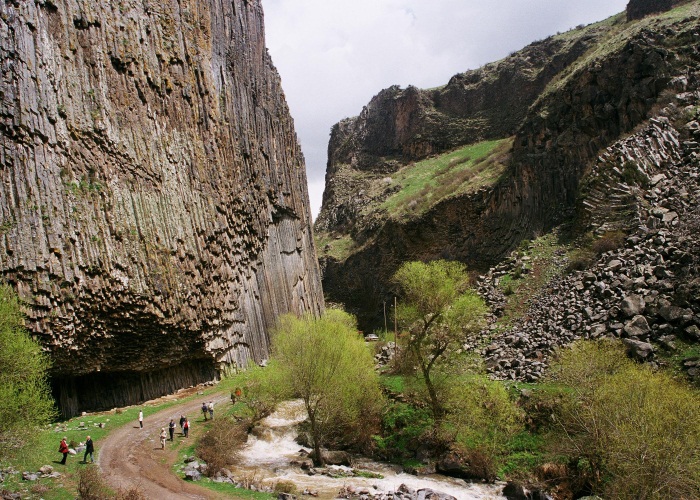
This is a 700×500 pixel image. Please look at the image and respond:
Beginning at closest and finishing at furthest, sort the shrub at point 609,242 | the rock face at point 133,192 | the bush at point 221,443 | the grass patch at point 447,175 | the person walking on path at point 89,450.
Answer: the person walking on path at point 89,450 < the bush at point 221,443 < the rock face at point 133,192 < the shrub at point 609,242 < the grass patch at point 447,175

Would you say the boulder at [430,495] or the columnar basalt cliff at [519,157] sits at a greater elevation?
the columnar basalt cliff at [519,157]

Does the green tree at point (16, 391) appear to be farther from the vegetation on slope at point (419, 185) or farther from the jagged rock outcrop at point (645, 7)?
the jagged rock outcrop at point (645, 7)

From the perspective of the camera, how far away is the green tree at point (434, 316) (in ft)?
66.2

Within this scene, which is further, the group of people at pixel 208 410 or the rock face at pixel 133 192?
the group of people at pixel 208 410

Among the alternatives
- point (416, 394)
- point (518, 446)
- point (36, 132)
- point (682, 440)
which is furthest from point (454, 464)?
point (36, 132)

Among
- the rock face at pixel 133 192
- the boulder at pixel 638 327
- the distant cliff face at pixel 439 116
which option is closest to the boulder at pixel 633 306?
the boulder at pixel 638 327

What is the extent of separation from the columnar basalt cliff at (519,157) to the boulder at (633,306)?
14902 millimetres

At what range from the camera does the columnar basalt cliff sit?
32884 millimetres

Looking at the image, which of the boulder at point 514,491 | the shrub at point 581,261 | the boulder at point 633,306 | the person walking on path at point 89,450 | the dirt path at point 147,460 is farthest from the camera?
the shrub at point 581,261

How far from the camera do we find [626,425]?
493 inches

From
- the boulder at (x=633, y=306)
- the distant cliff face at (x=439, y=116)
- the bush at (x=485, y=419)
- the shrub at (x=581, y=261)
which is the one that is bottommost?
the bush at (x=485, y=419)

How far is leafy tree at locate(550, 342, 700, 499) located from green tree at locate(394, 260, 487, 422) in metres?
4.56

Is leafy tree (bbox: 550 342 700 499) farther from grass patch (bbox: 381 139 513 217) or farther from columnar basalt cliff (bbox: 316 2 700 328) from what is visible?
grass patch (bbox: 381 139 513 217)

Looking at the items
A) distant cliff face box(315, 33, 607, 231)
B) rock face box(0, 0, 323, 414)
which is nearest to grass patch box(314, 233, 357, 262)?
distant cliff face box(315, 33, 607, 231)
